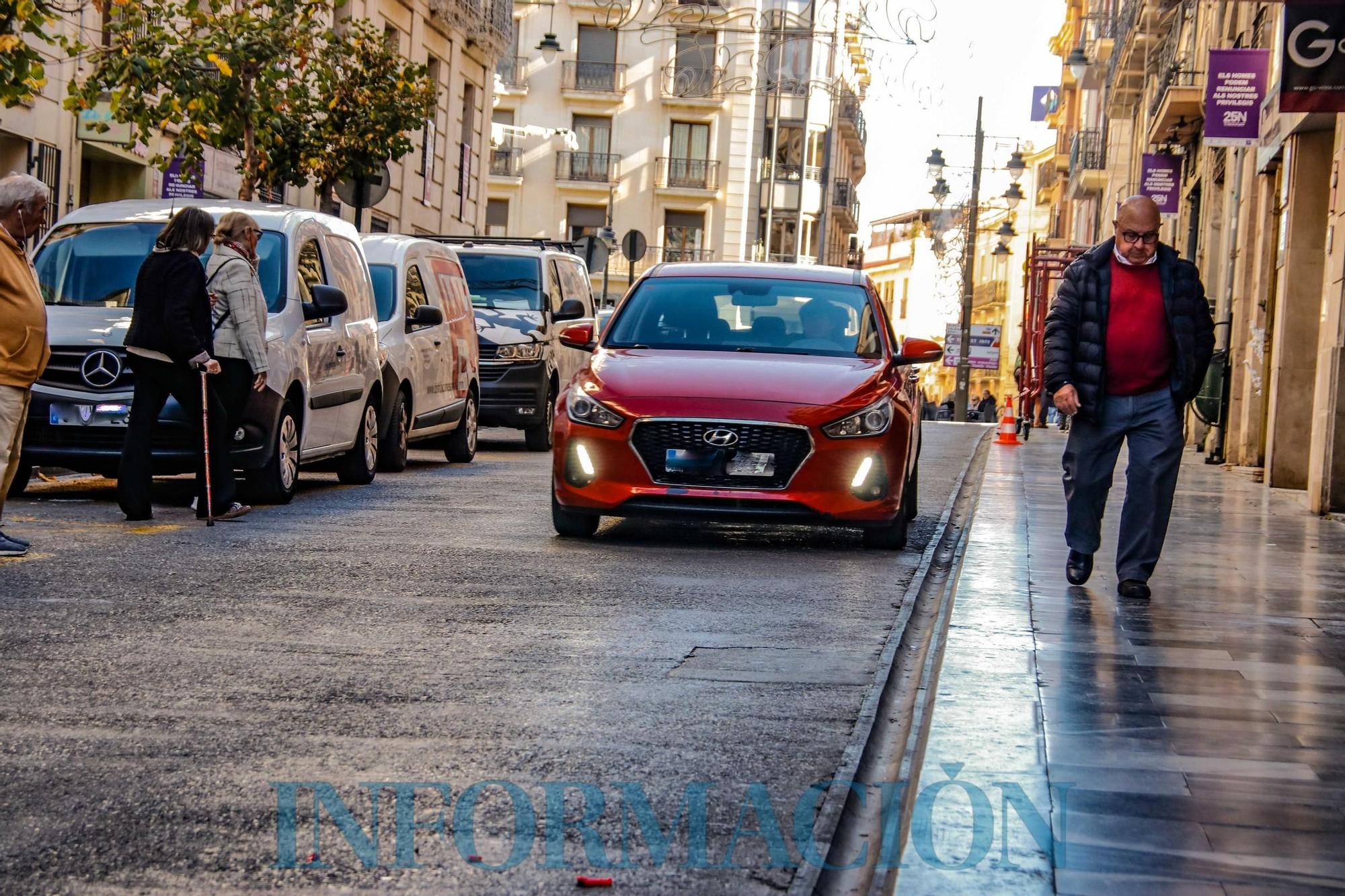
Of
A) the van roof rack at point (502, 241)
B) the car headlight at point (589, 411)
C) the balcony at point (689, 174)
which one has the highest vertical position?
the balcony at point (689, 174)

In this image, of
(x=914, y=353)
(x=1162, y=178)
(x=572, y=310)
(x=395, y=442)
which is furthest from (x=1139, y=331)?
(x=1162, y=178)

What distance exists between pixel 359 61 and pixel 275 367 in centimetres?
1238

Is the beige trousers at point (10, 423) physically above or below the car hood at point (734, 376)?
below

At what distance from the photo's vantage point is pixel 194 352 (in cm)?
1100

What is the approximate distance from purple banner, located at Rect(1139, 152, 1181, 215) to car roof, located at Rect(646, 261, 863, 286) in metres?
21.5

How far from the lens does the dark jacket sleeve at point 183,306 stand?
35.9 ft

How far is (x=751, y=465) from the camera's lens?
10531 mm

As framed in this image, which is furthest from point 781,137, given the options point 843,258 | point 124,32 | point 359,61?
point 124,32

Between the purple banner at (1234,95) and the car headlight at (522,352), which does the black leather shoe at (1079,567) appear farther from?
the purple banner at (1234,95)

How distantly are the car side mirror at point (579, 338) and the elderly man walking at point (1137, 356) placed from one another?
12.1 ft

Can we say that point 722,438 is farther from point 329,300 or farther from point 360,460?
point 360,460

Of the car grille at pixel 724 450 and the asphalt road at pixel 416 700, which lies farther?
the car grille at pixel 724 450

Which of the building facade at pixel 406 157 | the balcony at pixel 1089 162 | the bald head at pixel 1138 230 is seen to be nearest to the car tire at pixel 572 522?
the bald head at pixel 1138 230

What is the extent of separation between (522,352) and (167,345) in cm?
941
